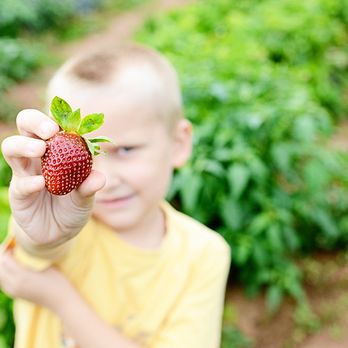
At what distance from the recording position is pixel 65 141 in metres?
0.98

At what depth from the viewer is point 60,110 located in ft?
3.24

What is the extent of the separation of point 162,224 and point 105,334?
0.38m

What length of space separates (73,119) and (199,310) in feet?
2.75

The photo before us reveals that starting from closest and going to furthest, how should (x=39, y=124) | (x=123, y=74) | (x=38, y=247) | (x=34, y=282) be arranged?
(x=39, y=124)
(x=38, y=247)
(x=34, y=282)
(x=123, y=74)

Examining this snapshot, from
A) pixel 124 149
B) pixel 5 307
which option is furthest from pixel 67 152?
pixel 5 307

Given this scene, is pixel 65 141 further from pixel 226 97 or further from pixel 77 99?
pixel 226 97

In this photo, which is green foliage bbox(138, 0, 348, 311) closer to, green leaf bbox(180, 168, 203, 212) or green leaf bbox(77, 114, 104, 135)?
green leaf bbox(180, 168, 203, 212)

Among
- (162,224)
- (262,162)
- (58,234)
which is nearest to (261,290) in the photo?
(262,162)

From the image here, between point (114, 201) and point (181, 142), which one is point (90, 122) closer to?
point (114, 201)

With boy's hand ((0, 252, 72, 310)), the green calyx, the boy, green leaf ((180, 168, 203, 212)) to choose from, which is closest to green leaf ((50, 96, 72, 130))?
the green calyx

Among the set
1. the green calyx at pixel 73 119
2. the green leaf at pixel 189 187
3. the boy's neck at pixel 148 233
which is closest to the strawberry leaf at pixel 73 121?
the green calyx at pixel 73 119

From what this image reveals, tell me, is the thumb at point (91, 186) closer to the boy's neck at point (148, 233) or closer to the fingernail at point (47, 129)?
the fingernail at point (47, 129)

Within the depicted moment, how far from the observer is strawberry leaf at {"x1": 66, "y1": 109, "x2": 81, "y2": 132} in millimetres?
990

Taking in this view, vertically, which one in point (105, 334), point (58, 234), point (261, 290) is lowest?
point (261, 290)
